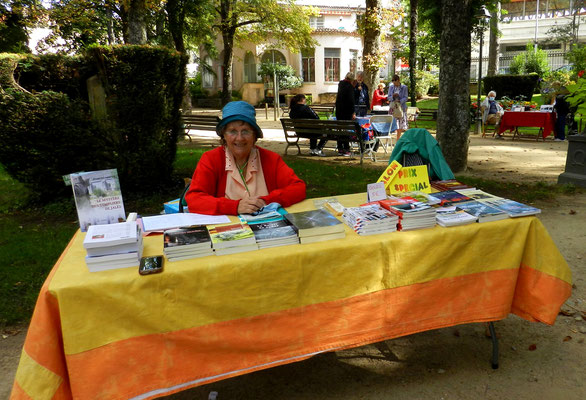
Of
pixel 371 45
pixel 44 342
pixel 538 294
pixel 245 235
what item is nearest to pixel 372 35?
pixel 371 45

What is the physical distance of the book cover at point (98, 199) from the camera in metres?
2.51

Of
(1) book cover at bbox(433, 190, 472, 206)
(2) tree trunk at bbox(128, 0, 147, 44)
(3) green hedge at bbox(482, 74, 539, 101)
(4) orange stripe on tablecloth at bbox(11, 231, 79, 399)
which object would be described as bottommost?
(4) orange stripe on tablecloth at bbox(11, 231, 79, 399)

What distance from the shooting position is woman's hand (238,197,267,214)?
9.44 ft

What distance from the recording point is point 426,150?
394 cm

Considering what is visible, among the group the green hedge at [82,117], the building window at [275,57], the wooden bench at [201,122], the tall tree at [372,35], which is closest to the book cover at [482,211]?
the green hedge at [82,117]

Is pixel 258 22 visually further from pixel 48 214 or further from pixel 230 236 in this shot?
pixel 230 236

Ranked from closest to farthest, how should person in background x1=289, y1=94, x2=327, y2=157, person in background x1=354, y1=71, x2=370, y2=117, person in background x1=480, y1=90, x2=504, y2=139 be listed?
1. person in background x1=289, y1=94, x2=327, y2=157
2. person in background x1=354, y1=71, x2=370, y2=117
3. person in background x1=480, y1=90, x2=504, y2=139

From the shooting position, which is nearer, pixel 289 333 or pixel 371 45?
pixel 289 333

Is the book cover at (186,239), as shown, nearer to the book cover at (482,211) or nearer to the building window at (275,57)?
the book cover at (482,211)

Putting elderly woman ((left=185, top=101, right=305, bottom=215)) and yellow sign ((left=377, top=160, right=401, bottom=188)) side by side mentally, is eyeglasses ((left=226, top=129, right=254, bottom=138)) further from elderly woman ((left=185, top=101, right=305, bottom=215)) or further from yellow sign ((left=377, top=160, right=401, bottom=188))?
yellow sign ((left=377, top=160, right=401, bottom=188))

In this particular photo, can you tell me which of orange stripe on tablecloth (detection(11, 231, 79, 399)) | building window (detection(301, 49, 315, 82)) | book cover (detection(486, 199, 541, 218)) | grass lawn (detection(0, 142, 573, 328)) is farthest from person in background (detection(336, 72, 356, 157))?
building window (detection(301, 49, 315, 82))

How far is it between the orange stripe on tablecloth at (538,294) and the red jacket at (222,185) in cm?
158

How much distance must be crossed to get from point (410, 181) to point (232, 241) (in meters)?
1.62

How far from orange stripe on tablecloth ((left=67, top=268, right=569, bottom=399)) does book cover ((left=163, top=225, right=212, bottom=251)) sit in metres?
0.40
